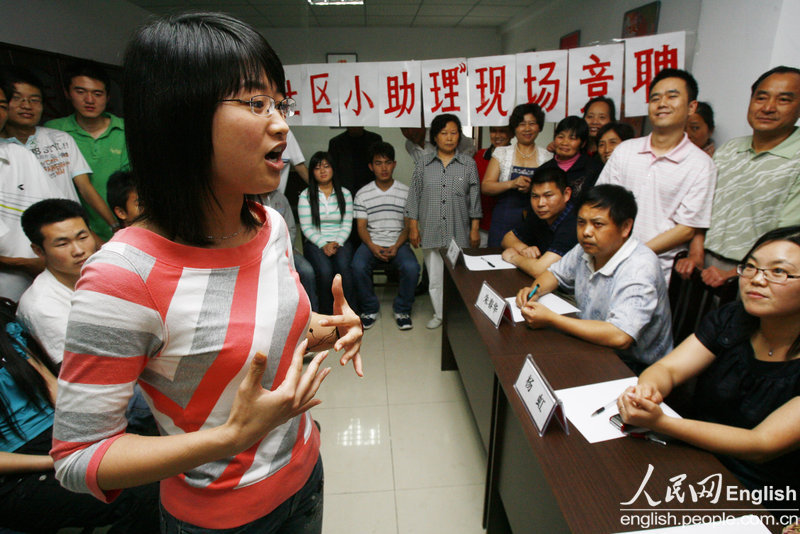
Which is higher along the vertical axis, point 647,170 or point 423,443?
point 647,170

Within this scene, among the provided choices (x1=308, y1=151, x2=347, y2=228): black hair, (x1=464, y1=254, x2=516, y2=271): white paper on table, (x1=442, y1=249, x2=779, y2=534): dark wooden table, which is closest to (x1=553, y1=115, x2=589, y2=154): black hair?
(x1=464, y1=254, x2=516, y2=271): white paper on table

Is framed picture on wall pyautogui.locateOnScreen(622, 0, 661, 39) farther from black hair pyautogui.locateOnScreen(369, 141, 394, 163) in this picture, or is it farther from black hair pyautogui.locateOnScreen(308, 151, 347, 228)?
black hair pyautogui.locateOnScreen(308, 151, 347, 228)

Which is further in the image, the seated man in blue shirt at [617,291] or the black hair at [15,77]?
the black hair at [15,77]

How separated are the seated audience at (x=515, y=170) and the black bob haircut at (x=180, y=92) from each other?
2.38 meters

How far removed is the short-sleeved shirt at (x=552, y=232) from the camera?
2.09 meters

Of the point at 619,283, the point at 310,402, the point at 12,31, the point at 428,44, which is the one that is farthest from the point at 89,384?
the point at 428,44

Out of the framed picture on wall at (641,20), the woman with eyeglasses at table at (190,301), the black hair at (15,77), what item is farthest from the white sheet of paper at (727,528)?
the framed picture on wall at (641,20)

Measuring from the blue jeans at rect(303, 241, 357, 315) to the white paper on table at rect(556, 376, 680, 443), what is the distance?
2.21m

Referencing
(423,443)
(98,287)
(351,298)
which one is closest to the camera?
(98,287)

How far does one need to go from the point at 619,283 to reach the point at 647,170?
98cm

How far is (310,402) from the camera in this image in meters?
0.63

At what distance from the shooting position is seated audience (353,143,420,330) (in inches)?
124

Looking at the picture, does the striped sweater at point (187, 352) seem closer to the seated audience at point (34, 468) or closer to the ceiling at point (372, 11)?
the seated audience at point (34, 468)

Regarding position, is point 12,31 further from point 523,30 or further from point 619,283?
point 523,30
